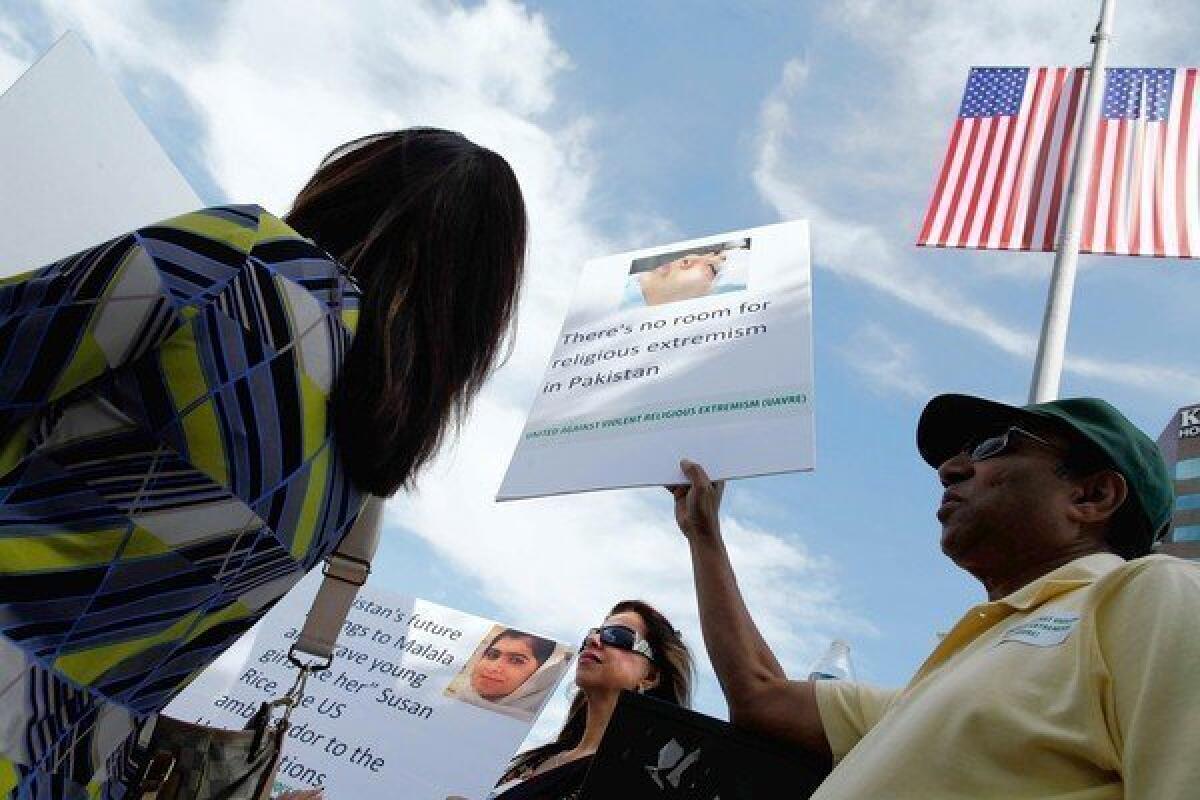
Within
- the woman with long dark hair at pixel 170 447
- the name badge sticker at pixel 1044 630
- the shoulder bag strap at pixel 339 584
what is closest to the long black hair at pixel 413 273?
the woman with long dark hair at pixel 170 447

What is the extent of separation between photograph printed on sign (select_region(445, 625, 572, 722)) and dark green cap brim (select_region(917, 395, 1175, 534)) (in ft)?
8.13

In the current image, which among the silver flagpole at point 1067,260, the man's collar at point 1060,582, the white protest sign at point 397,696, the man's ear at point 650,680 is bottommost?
the white protest sign at point 397,696

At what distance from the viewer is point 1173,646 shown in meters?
1.38

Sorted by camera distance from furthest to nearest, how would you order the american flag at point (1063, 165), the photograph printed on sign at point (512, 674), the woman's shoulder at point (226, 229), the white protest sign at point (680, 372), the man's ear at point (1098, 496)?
1. the american flag at point (1063, 165)
2. the photograph printed on sign at point (512, 674)
3. the white protest sign at point (680, 372)
4. the man's ear at point (1098, 496)
5. the woman's shoulder at point (226, 229)

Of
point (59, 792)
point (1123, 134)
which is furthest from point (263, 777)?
point (1123, 134)

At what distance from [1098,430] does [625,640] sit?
2093mm

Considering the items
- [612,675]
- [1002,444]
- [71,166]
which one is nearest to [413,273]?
[1002,444]

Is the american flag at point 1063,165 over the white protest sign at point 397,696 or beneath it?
over

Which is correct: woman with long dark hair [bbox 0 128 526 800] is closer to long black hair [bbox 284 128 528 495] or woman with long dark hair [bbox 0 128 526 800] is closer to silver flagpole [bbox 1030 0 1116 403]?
→ long black hair [bbox 284 128 528 495]

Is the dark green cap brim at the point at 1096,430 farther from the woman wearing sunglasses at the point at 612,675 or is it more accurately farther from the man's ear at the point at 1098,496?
the woman wearing sunglasses at the point at 612,675

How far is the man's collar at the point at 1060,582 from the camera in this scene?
1.87 meters

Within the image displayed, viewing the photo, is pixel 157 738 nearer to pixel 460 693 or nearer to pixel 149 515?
pixel 149 515

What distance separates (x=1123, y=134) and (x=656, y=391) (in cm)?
627

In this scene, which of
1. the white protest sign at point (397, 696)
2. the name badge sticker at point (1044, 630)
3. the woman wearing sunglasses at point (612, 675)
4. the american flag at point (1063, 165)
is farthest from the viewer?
the american flag at point (1063, 165)
